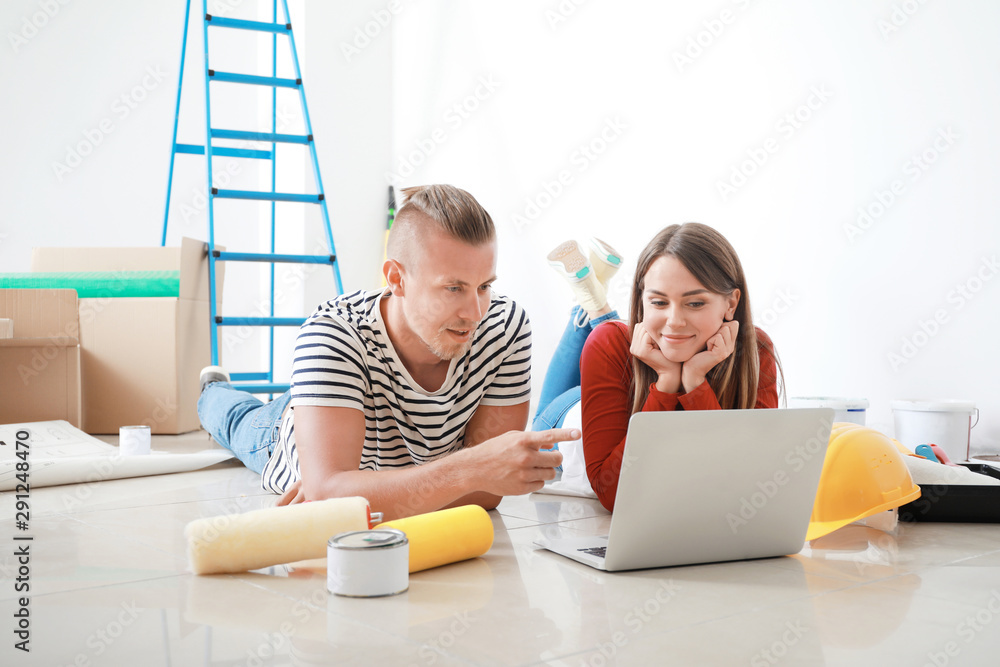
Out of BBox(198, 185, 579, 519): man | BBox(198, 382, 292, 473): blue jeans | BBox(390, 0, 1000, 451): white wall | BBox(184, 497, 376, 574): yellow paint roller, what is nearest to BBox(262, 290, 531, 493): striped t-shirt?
BBox(198, 185, 579, 519): man

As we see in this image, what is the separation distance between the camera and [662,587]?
3.66 ft

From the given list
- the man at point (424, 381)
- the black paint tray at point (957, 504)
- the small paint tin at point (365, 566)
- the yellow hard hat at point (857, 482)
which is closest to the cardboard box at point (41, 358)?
the man at point (424, 381)

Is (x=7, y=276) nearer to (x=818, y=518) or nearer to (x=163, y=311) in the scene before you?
(x=163, y=311)

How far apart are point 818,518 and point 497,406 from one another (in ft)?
2.06

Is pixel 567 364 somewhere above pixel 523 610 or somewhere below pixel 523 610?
above

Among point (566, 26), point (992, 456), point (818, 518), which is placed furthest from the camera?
point (566, 26)

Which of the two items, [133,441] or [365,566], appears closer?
[365,566]

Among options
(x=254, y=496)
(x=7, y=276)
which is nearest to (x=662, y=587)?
(x=254, y=496)

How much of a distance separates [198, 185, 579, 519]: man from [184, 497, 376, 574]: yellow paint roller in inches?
4.7

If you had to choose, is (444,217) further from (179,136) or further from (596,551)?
(179,136)

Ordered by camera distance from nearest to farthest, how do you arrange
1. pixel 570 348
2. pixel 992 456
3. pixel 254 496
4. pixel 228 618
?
pixel 228 618 < pixel 254 496 < pixel 992 456 < pixel 570 348

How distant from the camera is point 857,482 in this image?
144 centimetres

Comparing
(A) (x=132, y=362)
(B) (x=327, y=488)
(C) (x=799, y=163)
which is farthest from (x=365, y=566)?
(A) (x=132, y=362)

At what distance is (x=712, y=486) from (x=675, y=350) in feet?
1.35
